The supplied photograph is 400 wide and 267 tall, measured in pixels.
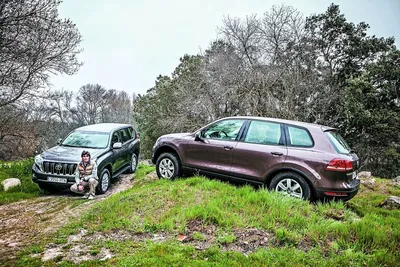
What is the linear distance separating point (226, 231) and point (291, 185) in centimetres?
190

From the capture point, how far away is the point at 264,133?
5.79m

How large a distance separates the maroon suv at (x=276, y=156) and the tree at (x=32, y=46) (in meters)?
9.37

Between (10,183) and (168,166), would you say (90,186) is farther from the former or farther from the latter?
(10,183)

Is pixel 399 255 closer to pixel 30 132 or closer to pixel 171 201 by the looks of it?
pixel 171 201

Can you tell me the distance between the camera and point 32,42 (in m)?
12.9

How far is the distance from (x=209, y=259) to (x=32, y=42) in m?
13.7

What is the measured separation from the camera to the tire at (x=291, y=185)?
518cm

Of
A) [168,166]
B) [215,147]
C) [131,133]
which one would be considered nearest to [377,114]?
[131,133]

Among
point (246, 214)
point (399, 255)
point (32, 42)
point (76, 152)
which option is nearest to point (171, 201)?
point (246, 214)

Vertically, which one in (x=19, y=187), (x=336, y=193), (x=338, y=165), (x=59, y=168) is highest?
(x=338, y=165)

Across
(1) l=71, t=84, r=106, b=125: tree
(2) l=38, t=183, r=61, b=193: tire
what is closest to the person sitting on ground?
(2) l=38, t=183, r=61, b=193: tire

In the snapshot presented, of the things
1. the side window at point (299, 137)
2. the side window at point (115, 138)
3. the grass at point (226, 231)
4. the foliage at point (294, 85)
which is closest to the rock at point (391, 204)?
the grass at point (226, 231)

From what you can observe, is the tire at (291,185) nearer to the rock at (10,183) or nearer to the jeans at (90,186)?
the jeans at (90,186)

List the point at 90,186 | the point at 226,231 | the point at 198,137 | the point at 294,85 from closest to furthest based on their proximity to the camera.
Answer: the point at 226,231 < the point at 198,137 < the point at 90,186 < the point at 294,85
